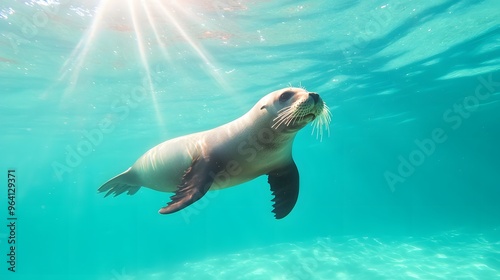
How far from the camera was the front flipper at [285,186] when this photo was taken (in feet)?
12.7

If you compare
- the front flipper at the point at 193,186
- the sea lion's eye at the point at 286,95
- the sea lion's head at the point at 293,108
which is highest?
the sea lion's eye at the point at 286,95

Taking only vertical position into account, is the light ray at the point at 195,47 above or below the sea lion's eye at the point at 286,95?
above

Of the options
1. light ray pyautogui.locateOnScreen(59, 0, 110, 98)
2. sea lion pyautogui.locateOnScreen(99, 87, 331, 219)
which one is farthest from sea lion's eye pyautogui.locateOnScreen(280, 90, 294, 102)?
light ray pyautogui.locateOnScreen(59, 0, 110, 98)

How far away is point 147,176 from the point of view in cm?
476

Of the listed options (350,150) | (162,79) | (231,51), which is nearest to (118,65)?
(162,79)

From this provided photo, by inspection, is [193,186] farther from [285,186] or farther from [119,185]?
[119,185]

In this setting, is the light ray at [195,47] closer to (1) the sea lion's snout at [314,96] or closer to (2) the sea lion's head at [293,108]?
(2) the sea lion's head at [293,108]

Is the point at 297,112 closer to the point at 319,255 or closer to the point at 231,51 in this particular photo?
the point at 231,51

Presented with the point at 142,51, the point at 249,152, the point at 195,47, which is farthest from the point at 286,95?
the point at 142,51

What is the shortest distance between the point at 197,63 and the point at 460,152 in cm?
4513

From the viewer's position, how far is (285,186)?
395 cm

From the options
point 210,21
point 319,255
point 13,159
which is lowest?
point 319,255

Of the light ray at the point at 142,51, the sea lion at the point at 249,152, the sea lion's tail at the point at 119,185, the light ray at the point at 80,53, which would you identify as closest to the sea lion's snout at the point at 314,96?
the sea lion at the point at 249,152

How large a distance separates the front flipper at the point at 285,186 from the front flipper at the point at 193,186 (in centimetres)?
86
